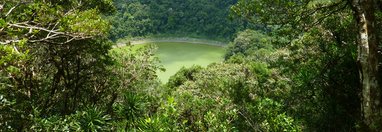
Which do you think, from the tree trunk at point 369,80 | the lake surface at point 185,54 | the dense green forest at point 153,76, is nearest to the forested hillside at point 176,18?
the lake surface at point 185,54

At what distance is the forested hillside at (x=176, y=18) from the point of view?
7269 centimetres

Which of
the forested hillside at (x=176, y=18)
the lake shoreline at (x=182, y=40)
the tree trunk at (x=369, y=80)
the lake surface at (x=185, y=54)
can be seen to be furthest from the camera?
the forested hillside at (x=176, y=18)

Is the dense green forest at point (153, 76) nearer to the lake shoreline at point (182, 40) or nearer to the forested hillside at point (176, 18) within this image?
the lake shoreline at point (182, 40)

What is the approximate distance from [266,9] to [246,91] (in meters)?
5.18

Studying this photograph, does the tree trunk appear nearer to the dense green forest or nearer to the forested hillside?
the dense green forest

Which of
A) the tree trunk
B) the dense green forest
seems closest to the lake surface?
the dense green forest

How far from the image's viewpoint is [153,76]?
1534cm

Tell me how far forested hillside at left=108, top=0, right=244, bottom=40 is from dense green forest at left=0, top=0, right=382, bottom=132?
57.2 metres

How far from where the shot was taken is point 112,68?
13305mm

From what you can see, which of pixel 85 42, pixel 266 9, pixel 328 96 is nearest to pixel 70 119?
pixel 85 42

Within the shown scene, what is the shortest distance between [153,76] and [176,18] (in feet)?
207

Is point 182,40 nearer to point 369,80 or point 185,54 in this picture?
point 185,54

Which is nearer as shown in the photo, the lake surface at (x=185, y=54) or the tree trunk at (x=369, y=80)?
the tree trunk at (x=369, y=80)

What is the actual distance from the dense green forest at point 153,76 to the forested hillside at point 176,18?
57.2 meters
